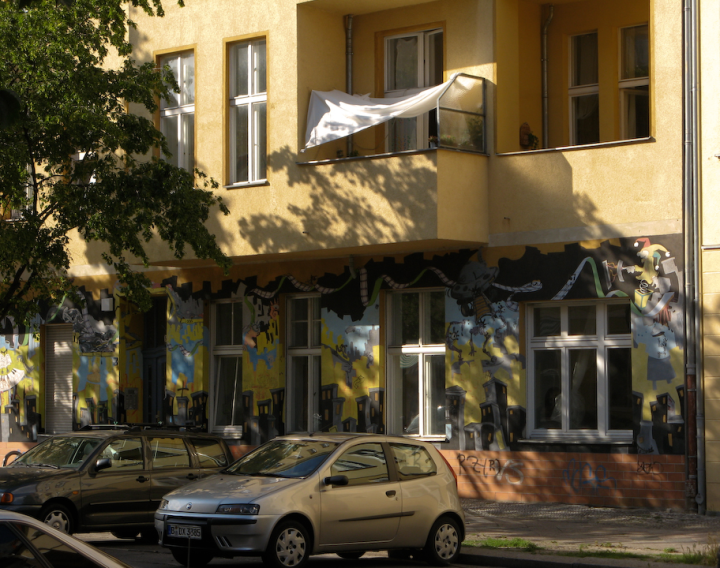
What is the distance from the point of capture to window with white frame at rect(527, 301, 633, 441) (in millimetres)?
17062

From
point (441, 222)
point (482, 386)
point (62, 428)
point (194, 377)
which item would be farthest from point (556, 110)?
point (62, 428)

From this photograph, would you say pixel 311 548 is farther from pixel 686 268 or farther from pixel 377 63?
pixel 377 63

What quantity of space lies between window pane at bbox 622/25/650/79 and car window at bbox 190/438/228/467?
929 cm

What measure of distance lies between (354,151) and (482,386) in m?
4.95

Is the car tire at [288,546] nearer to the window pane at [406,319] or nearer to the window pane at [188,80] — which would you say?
the window pane at [406,319]

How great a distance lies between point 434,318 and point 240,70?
232 inches

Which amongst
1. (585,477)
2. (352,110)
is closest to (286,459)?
(585,477)

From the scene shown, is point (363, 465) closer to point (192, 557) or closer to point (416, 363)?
point (192, 557)

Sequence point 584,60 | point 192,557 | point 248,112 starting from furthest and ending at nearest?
point 248,112 → point 584,60 → point 192,557

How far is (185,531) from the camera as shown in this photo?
439 inches

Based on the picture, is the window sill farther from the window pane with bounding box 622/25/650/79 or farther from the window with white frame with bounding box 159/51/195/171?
the window pane with bounding box 622/25/650/79

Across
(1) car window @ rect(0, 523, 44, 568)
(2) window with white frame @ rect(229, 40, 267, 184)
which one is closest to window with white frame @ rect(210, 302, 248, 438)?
(2) window with white frame @ rect(229, 40, 267, 184)

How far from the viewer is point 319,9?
19.5 m

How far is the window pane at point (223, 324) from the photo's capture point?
21.5m
